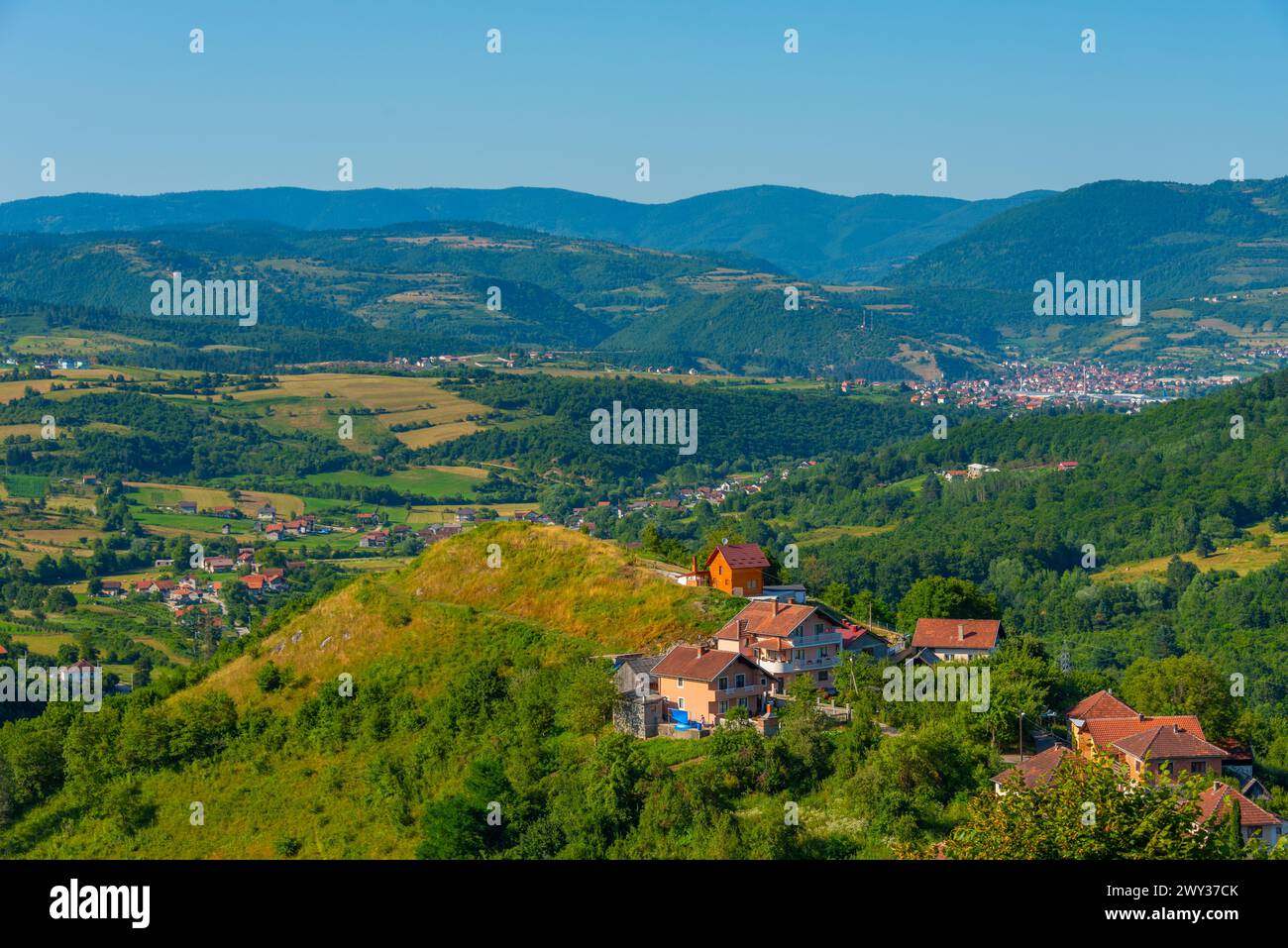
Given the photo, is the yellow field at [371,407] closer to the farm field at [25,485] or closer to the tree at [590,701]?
the farm field at [25,485]

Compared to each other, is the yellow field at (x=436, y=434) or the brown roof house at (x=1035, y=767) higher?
the yellow field at (x=436, y=434)

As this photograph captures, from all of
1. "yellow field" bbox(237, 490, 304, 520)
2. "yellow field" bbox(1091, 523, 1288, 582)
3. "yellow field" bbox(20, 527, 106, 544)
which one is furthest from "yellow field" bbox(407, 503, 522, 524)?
"yellow field" bbox(1091, 523, 1288, 582)

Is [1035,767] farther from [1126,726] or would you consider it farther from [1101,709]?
[1101,709]

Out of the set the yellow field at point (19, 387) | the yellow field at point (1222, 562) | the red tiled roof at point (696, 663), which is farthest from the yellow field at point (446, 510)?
the red tiled roof at point (696, 663)

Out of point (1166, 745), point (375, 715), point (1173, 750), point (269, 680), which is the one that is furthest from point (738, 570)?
point (269, 680)
